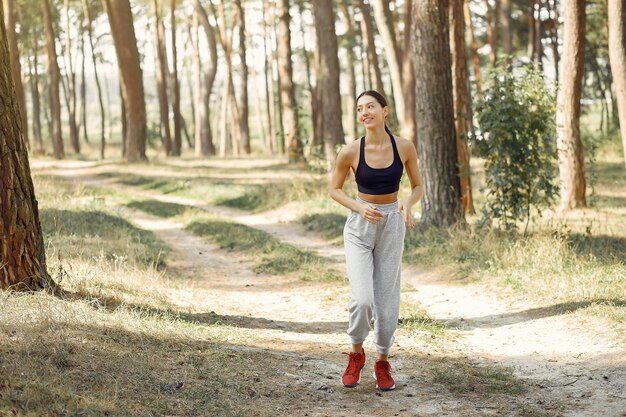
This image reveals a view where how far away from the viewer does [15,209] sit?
7.56 m

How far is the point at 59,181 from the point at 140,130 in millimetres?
7689

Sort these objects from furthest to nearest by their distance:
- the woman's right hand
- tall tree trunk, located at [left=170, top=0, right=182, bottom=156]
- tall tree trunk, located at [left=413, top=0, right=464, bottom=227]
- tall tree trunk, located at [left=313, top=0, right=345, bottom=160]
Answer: tall tree trunk, located at [left=170, top=0, right=182, bottom=156] < tall tree trunk, located at [left=313, top=0, right=345, bottom=160] < tall tree trunk, located at [left=413, top=0, right=464, bottom=227] < the woman's right hand

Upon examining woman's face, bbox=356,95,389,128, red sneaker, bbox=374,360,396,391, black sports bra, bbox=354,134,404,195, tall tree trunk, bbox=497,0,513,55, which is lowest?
red sneaker, bbox=374,360,396,391

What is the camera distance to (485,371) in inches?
261

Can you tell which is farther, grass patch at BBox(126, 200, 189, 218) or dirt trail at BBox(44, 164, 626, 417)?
grass patch at BBox(126, 200, 189, 218)

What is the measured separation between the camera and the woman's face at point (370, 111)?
587 centimetres

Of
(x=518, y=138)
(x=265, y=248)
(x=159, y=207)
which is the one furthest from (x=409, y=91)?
(x=518, y=138)

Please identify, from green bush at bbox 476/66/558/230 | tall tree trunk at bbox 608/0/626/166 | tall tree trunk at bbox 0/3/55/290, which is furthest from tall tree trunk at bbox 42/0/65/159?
tall tree trunk at bbox 0/3/55/290

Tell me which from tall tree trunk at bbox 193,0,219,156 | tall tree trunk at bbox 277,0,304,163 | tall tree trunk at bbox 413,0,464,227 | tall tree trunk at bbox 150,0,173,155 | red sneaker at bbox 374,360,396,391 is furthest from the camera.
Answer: tall tree trunk at bbox 150,0,173,155

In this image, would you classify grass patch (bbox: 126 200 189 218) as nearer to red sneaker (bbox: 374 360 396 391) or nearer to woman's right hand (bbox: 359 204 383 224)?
red sneaker (bbox: 374 360 396 391)

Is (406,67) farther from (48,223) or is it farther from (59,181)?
(48,223)

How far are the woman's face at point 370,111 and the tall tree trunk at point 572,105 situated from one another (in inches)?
385

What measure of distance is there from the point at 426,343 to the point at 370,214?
92.4 inches

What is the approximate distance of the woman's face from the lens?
5.87 m
